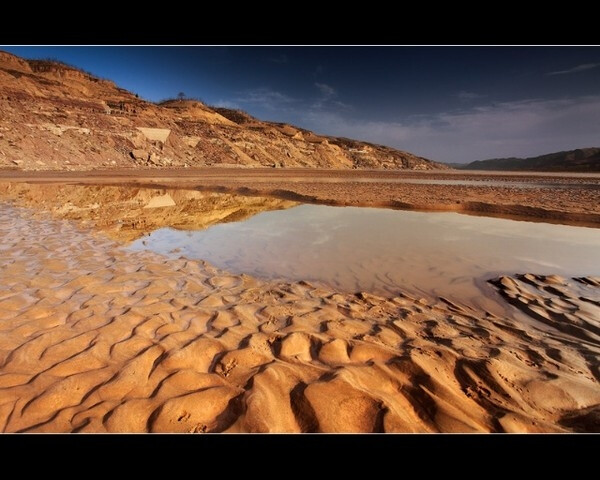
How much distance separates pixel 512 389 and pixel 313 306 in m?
2.25

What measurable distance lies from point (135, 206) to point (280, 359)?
12054 millimetres

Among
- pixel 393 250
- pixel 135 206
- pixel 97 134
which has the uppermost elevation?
pixel 97 134

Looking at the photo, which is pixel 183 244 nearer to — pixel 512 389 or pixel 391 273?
pixel 391 273

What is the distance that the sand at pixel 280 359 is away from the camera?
7.43 feet

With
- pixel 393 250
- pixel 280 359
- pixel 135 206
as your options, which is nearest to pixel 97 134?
pixel 135 206

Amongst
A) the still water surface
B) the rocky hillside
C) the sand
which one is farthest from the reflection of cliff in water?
the rocky hillside

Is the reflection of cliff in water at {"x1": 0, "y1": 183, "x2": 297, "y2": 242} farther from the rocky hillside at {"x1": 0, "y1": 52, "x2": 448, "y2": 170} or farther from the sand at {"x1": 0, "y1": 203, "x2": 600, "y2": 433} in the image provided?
the rocky hillside at {"x1": 0, "y1": 52, "x2": 448, "y2": 170}

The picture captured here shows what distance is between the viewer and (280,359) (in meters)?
2.97

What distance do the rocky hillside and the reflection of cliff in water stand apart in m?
20.8

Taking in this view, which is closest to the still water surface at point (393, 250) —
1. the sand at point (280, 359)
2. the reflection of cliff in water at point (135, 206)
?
the sand at point (280, 359)

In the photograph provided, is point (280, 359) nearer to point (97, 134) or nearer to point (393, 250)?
point (393, 250)

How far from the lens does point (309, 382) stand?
8.47ft

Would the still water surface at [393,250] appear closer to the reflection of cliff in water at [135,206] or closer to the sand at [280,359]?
the sand at [280,359]

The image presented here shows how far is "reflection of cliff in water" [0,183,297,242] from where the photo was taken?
941 cm
